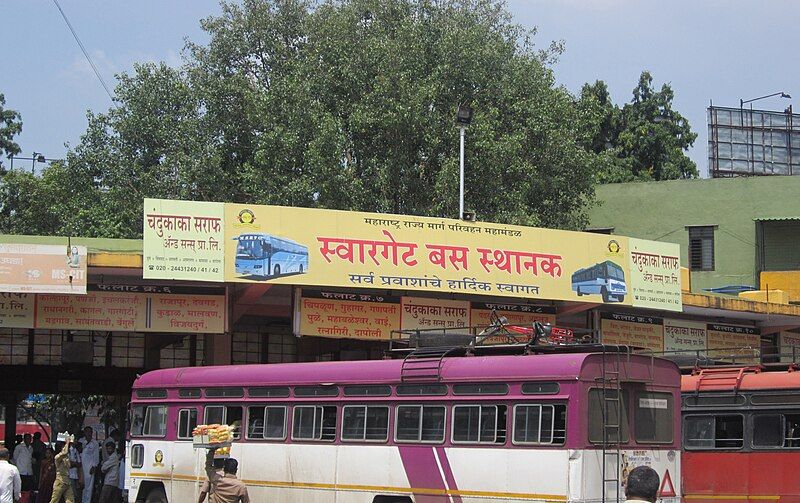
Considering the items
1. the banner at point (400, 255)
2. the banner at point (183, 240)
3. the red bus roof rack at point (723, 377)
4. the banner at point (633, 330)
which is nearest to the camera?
the red bus roof rack at point (723, 377)

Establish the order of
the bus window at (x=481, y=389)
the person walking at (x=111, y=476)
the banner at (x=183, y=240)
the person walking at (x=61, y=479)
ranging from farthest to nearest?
the person walking at (x=111, y=476) < the banner at (x=183, y=240) < the person walking at (x=61, y=479) < the bus window at (x=481, y=389)

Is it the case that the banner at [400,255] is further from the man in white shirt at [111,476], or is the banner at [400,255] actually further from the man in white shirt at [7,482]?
the man in white shirt at [7,482]

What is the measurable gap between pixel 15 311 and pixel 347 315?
640 centimetres

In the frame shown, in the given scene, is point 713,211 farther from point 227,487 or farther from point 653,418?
point 227,487

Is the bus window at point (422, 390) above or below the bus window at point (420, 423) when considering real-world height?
above

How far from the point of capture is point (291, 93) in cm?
3809

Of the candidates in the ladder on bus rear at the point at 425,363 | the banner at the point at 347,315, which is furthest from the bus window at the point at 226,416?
the banner at the point at 347,315

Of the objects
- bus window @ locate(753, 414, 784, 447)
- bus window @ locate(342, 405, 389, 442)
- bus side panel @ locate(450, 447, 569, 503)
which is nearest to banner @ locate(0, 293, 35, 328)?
bus window @ locate(342, 405, 389, 442)

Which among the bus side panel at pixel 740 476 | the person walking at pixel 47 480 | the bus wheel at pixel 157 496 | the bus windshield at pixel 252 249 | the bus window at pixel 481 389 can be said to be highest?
the bus windshield at pixel 252 249

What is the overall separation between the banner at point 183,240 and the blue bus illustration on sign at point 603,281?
776 cm

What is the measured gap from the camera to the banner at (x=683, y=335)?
28703 millimetres

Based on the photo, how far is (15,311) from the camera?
21844mm

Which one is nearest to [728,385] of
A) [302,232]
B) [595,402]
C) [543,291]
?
[595,402]

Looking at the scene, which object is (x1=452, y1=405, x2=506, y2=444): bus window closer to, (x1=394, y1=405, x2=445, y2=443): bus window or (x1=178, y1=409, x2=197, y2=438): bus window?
(x1=394, y1=405, x2=445, y2=443): bus window
